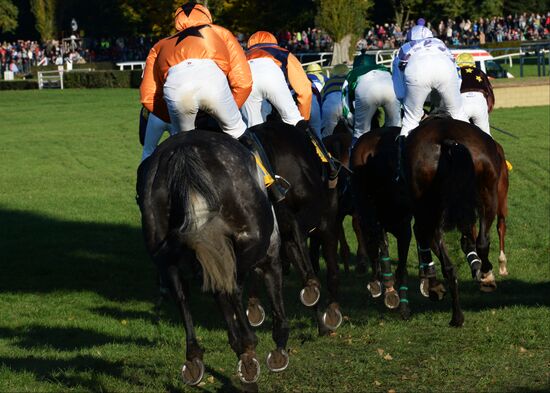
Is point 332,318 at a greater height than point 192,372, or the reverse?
point 192,372

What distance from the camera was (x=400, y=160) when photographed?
33.0ft

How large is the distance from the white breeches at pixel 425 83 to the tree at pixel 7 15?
229 feet

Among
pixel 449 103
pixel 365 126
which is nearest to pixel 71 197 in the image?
pixel 365 126

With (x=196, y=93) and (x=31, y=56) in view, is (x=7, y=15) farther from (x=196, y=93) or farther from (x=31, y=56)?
(x=196, y=93)

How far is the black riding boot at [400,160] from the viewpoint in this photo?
32.9ft

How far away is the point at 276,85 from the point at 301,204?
4.91 feet

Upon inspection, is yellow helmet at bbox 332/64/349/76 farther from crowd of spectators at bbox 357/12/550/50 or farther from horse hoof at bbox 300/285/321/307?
crowd of spectators at bbox 357/12/550/50

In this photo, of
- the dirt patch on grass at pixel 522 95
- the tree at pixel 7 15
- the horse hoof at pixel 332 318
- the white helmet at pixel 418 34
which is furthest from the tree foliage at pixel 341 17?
the horse hoof at pixel 332 318

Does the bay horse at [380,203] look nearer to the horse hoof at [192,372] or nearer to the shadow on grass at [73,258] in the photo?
the shadow on grass at [73,258]

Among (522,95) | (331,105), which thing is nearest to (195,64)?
(331,105)

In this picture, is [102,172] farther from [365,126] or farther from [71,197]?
[365,126]

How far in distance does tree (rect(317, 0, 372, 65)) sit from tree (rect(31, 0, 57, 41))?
29783 millimetres

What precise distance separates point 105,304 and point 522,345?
176 inches

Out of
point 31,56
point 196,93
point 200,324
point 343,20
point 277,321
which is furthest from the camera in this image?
point 31,56
